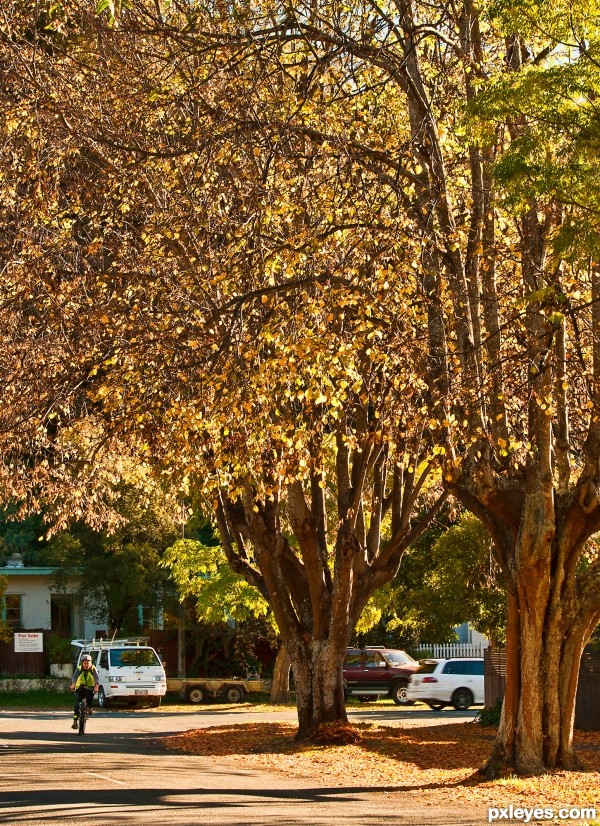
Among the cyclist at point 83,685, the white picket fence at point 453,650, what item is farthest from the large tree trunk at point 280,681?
the white picket fence at point 453,650

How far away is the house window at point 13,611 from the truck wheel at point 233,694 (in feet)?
36.8

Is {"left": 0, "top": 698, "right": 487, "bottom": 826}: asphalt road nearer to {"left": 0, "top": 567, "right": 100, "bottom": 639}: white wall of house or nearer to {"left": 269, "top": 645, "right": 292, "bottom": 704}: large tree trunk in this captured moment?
{"left": 269, "top": 645, "right": 292, "bottom": 704}: large tree trunk

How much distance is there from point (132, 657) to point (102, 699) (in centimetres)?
162

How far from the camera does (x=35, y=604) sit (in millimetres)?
45156

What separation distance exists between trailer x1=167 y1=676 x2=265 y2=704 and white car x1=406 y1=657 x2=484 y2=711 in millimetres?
5535

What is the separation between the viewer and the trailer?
123 ft

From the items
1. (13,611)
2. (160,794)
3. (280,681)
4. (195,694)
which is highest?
(13,611)

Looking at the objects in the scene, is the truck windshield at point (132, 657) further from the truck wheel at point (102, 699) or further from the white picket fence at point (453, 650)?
the white picket fence at point (453, 650)

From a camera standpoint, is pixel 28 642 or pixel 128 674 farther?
pixel 28 642

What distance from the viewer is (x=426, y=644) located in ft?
155

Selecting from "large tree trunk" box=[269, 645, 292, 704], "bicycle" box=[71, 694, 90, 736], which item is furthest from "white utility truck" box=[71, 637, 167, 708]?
"bicycle" box=[71, 694, 90, 736]

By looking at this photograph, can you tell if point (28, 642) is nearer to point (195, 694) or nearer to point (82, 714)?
point (195, 694)

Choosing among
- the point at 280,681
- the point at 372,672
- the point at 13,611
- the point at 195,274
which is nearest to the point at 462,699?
the point at 372,672

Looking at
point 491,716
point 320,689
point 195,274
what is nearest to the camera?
point 195,274
